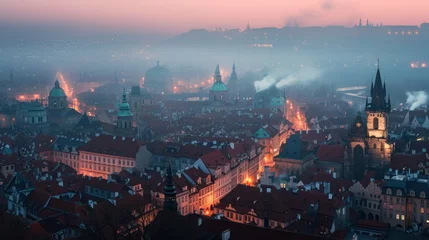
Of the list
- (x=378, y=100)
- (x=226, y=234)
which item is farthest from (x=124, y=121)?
(x=226, y=234)

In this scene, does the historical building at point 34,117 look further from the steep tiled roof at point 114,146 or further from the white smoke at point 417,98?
the white smoke at point 417,98

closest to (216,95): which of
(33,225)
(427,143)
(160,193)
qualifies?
(427,143)

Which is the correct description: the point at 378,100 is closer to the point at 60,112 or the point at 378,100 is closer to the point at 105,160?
the point at 105,160

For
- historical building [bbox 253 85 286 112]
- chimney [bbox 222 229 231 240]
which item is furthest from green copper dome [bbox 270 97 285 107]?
chimney [bbox 222 229 231 240]

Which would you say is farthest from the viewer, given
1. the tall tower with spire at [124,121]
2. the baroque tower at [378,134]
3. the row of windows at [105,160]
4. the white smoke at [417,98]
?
Answer: the white smoke at [417,98]

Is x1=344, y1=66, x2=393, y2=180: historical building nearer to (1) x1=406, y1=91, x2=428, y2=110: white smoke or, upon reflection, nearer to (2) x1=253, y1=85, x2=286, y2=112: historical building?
(2) x1=253, y1=85, x2=286, y2=112: historical building

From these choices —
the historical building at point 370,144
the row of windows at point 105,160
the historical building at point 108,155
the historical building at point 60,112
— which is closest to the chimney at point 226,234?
the historical building at point 370,144

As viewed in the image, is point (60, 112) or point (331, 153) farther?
point (60, 112)
